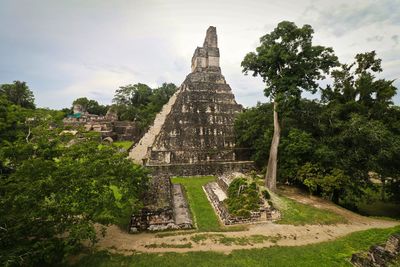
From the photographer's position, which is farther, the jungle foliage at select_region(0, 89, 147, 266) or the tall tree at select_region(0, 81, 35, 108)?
the tall tree at select_region(0, 81, 35, 108)

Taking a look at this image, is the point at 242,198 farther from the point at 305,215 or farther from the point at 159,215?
the point at 159,215

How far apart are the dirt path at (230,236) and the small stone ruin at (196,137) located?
5.05 meters

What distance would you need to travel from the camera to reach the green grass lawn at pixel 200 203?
10203 mm

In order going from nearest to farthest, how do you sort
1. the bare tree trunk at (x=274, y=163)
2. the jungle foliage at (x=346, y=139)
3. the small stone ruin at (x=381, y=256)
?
1. the small stone ruin at (x=381, y=256)
2. the jungle foliage at (x=346, y=139)
3. the bare tree trunk at (x=274, y=163)

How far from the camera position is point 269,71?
14633 mm

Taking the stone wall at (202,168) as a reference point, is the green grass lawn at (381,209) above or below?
below

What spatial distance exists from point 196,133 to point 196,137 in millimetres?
381

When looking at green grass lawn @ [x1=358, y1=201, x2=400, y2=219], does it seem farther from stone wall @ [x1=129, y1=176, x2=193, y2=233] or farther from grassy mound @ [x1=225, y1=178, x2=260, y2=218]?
stone wall @ [x1=129, y1=176, x2=193, y2=233]

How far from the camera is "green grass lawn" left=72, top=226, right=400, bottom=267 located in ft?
23.2

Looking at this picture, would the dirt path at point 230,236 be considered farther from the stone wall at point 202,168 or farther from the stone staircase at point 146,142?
the stone staircase at point 146,142

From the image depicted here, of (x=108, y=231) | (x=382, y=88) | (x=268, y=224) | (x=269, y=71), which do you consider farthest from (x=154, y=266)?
(x=382, y=88)

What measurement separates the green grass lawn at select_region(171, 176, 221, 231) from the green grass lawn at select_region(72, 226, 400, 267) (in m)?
2.26

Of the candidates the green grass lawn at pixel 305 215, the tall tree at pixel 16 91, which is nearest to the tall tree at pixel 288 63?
the green grass lawn at pixel 305 215

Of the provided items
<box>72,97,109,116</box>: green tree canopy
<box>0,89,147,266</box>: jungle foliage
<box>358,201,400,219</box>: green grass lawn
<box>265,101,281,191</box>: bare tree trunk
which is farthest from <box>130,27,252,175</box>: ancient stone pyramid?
<box>72,97,109,116</box>: green tree canopy
